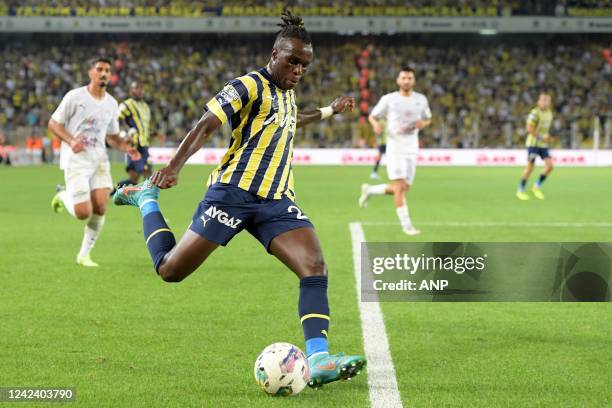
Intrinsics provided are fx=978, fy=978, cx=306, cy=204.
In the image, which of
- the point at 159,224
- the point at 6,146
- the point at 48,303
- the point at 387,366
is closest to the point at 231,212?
the point at 159,224

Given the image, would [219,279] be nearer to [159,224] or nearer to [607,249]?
[159,224]

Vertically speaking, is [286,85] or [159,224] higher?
[286,85]

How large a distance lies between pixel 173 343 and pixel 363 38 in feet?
151

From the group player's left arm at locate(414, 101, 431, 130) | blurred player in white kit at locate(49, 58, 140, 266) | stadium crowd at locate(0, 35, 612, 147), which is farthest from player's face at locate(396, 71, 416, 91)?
stadium crowd at locate(0, 35, 612, 147)

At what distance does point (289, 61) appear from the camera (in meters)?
5.76

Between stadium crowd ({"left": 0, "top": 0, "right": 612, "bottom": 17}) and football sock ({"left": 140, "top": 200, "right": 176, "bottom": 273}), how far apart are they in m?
43.4

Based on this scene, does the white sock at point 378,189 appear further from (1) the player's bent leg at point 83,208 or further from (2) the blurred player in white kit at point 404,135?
(1) the player's bent leg at point 83,208

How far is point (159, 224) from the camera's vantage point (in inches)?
249

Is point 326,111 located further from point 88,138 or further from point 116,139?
point 116,139

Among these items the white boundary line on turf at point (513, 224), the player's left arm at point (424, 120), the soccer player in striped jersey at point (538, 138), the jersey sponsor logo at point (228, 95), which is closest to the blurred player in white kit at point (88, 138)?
the jersey sponsor logo at point (228, 95)

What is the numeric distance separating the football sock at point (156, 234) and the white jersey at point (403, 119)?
8173 mm

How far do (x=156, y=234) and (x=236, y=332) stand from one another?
1.29 metres

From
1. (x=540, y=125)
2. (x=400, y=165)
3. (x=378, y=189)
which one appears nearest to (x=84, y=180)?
(x=400, y=165)

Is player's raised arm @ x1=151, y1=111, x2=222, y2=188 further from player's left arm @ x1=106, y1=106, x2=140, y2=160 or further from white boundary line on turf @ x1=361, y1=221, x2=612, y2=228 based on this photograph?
white boundary line on turf @ x1=361, y1=221, x2=612, y2=228
